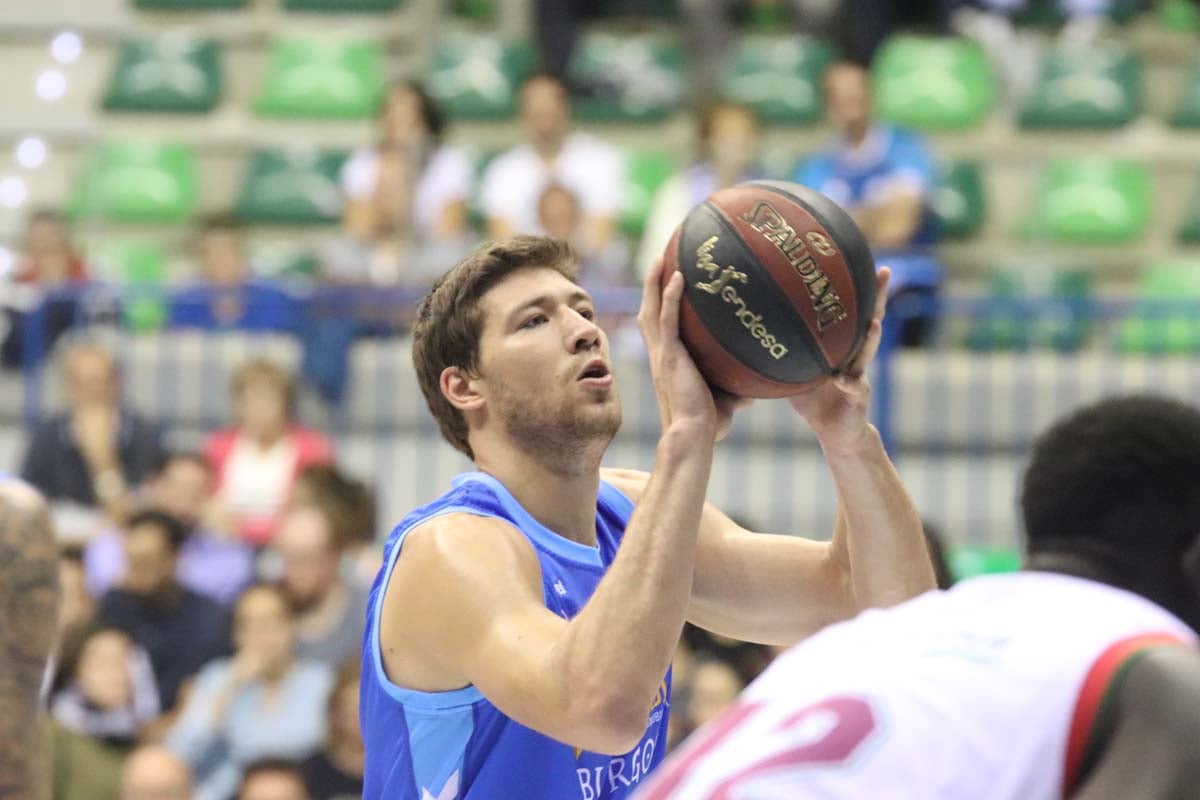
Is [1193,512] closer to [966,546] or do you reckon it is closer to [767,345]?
[767,345]

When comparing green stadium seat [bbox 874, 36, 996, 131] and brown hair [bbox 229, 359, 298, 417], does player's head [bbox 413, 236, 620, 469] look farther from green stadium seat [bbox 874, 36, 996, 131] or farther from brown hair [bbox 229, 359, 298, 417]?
green stadium seat [bbox 874, 36, 996, 131]

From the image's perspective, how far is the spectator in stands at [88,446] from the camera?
28.7ft

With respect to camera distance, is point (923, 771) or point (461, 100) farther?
point (461, 100)

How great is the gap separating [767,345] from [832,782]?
4.00 ft

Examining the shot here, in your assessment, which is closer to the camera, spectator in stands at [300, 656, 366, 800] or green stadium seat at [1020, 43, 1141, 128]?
spectator in stands at [300, 656, 366, 800]

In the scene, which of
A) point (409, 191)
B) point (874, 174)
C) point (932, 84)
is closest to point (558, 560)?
point (874, 174)

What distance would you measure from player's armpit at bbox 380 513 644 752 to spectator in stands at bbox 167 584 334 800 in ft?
13.9

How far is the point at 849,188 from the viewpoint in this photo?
30.1 feet

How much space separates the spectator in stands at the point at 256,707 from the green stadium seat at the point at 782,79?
449 cm

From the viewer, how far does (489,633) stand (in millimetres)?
3309

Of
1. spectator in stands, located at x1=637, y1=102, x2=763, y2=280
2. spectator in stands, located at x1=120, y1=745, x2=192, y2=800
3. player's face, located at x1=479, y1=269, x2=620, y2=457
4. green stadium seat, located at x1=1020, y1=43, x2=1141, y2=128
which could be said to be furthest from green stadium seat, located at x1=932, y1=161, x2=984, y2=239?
player's face, located at x1=479, y1=269, x2=620, y2=457

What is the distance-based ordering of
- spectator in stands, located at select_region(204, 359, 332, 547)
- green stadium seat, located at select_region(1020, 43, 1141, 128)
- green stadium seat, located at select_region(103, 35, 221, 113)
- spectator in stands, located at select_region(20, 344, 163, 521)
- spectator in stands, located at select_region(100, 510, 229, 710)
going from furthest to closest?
green stadium seat, located at select_region(103, 35, 221, 113) → green stadium seat, located at select_region(1020, 43, 1141, 128) → spectator in stands, located at select_region(20, 344, 163, 521) → spectator in stands, located at select_region(204, 359, 332, 547) → spectator in stands, located at select_region(100, 510, 229, 710)

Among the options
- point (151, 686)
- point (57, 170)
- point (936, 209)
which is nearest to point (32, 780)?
point (151, 686)

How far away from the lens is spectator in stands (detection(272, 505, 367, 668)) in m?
7.88
